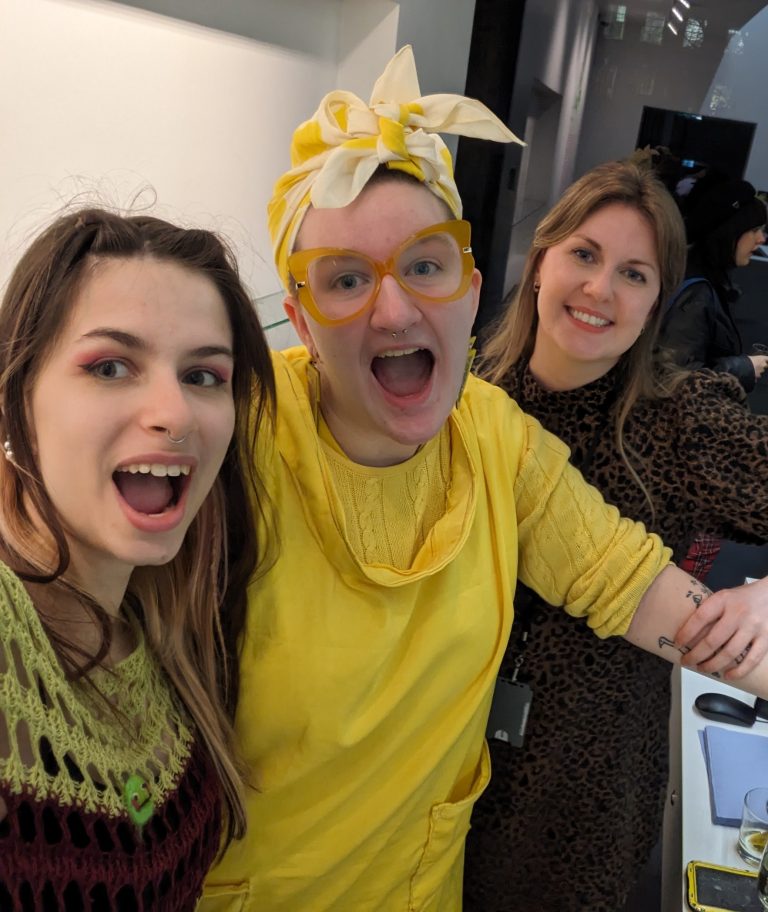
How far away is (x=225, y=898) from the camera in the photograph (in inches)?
40.3

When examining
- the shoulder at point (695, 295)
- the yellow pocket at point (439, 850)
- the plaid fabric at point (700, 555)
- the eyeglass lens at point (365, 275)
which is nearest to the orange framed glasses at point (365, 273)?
the eyeglass lens at point (365, 275)

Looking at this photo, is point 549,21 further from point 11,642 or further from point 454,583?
point 11,642

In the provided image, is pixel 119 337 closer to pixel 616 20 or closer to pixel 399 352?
pixel 399 352

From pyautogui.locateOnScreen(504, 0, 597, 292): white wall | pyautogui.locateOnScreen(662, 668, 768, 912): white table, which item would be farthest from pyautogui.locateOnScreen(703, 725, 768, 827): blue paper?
pyautogui.locateOnScreen(504, 0, 597, 292): white wall

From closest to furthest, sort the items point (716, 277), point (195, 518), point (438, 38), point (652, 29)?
point (195, 518) < point (438, 38) < point (716, 277) < point (652, 29)

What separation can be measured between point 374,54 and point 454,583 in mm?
1288

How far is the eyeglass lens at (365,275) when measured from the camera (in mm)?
969

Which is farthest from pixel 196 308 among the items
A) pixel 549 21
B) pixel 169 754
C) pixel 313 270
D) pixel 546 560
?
pixel 549 21

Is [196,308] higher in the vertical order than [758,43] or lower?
lower

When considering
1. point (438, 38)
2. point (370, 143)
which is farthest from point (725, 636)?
point (438, 38)

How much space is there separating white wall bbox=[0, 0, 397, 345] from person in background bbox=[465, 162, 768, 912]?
0.56 m

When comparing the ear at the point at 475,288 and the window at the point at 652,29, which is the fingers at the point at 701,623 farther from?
the window at the point at 652,29

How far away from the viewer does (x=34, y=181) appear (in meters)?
1.11

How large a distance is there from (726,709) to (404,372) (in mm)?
1142
